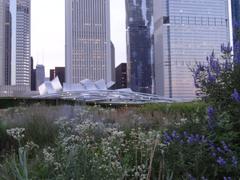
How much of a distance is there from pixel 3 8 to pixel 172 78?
87.0m

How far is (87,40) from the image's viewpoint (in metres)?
151

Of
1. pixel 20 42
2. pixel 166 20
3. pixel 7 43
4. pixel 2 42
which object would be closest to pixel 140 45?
pixel 166 20

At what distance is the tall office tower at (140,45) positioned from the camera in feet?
404

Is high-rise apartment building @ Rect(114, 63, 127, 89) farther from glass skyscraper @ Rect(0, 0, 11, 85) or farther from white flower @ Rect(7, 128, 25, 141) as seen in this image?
white flower @ Rect(7, 128, 25, 141)

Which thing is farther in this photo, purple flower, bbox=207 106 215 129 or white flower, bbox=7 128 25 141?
white flower, bbox=7 128 25 141

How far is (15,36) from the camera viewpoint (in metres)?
154

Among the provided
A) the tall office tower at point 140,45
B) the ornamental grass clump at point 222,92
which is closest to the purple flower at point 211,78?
the ornamental grass clump at point 222,92

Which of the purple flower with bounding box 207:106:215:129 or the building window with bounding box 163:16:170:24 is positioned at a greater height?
the building window with bounding box 163:16:170:24

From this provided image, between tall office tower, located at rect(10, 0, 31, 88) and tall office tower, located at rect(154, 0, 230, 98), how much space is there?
54.7 metres

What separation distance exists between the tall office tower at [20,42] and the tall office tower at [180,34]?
5467 cm

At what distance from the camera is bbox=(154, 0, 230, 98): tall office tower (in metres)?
103

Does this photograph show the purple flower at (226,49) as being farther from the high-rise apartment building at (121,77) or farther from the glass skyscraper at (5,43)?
the glass skyscraper at (5,43)

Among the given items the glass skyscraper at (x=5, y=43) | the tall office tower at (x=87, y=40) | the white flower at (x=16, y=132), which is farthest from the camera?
the tall office tower at (x=87, y=40)

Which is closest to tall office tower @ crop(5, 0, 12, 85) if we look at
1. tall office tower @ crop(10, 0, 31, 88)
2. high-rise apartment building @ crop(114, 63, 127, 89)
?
tall office tower @ crop(10, 0, 31, 88)
